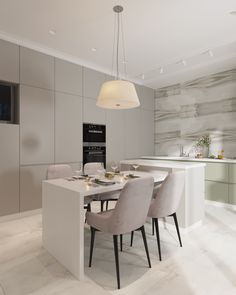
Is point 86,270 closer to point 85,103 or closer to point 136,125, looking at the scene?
point 85,103

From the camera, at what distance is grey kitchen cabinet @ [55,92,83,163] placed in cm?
376

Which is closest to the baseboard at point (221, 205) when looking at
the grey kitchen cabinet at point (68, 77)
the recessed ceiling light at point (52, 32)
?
the grey kitchen cabinet at point (68, 77)

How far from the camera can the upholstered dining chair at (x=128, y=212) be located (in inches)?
67.9

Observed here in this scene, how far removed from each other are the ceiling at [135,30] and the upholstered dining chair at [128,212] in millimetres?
2080

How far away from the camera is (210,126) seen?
4.70 meters

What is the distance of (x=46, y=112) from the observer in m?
3.59

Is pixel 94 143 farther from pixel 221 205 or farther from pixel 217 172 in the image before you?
pixel 221 205

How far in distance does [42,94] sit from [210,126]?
3.54 m

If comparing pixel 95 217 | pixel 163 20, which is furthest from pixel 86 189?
pixel 163 20

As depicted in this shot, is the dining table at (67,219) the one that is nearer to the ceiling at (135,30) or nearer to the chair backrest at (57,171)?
the chair backrest at (57,171)

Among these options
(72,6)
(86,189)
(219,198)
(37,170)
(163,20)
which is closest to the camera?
(86,189)

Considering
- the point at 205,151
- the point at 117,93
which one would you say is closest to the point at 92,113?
the point at 117,93

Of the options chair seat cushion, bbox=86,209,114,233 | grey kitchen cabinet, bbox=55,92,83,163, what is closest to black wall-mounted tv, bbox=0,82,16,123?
grey kitchen cabinet, bbox=55,92,83,163

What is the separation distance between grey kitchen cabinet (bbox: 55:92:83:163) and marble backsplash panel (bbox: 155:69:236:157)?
98.5 inches
